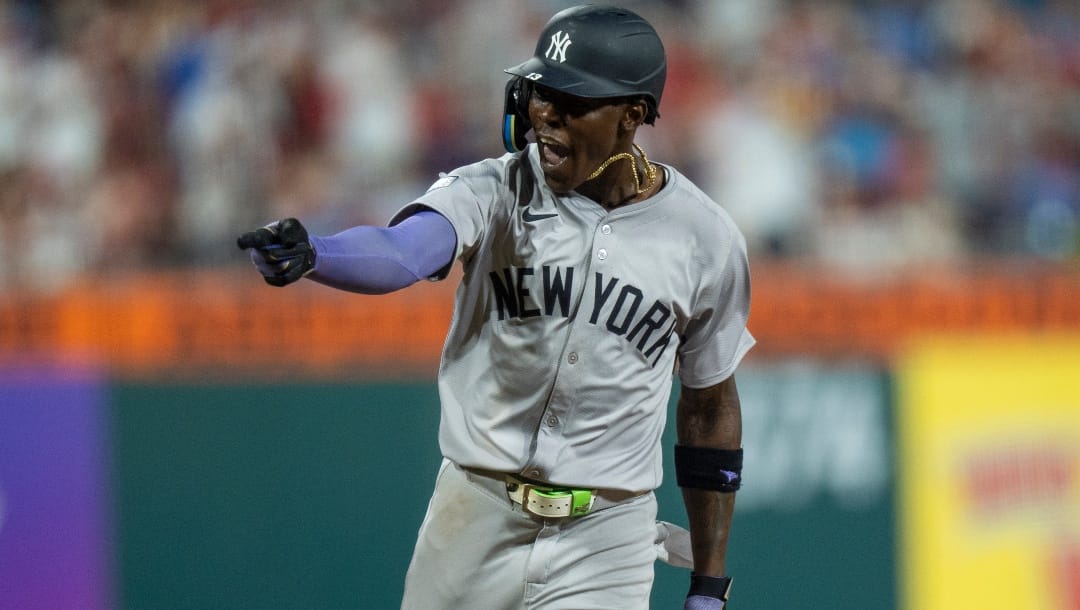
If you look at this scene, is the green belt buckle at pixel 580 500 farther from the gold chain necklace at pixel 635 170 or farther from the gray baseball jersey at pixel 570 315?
the gold chain necklace at pixel 635 170

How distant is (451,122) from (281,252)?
5.27 meters

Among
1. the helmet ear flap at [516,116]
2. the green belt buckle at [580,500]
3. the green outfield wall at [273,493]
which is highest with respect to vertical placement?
the helmet ear flap at [516,116]

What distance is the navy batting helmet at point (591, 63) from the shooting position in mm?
3203

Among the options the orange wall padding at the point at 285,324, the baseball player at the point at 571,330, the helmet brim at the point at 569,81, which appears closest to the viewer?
the helmet brim at the point at 569,81

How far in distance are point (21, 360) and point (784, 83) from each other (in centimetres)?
475

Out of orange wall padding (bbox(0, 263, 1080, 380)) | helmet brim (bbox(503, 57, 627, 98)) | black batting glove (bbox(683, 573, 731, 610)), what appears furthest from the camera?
orange wall padding (bbox(0, 263, 1080, 380))

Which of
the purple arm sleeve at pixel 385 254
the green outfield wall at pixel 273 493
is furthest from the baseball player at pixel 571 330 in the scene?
the green outfield wall at pixel 273 493

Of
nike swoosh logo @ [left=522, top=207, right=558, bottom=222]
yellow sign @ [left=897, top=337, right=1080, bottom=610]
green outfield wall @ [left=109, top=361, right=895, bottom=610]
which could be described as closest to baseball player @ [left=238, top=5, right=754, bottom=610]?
nike swoosh logo @ [left=522, top=207, right=558, bottom=222]

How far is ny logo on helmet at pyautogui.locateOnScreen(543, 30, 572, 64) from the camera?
10.6 feet

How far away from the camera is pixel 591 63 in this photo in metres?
3.22

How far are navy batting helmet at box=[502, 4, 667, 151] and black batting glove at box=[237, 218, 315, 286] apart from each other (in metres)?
0.83

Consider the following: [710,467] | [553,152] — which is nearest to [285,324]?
[710,467]

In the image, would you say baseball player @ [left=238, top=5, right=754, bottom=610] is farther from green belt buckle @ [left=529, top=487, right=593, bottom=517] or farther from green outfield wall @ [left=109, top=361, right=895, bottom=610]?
green outfield wall @ [left=109, top=361, right=895, bottom=610]

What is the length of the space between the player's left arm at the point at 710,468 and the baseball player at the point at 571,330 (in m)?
0.13
